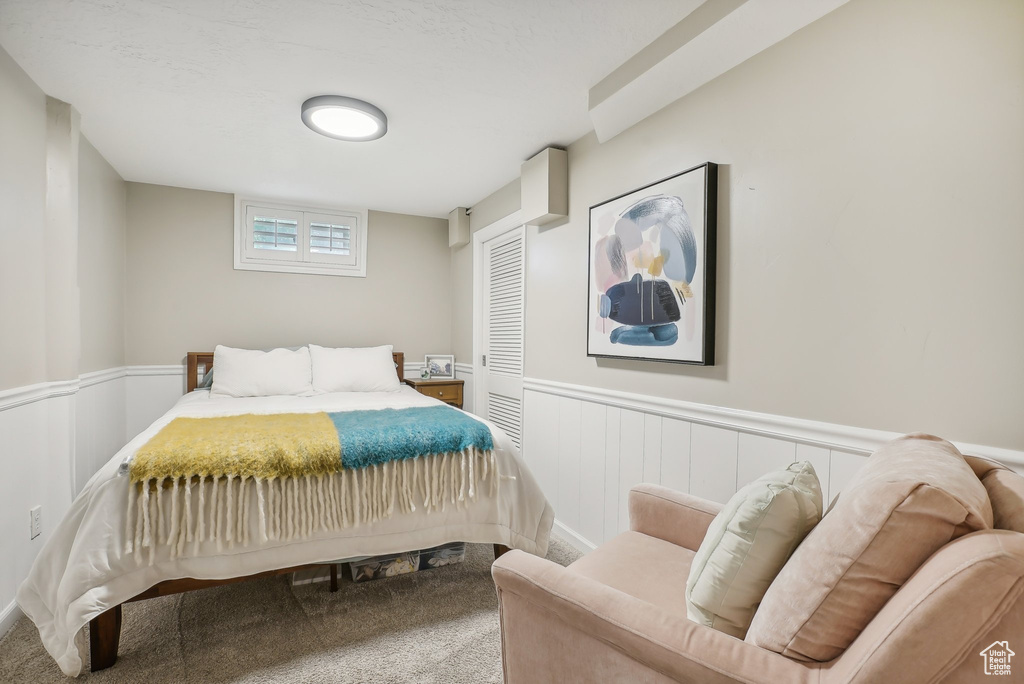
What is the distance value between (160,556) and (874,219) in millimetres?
2567

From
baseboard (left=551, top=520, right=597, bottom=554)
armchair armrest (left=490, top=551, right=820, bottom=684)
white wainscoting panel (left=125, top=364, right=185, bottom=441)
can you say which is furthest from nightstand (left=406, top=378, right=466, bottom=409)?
armchair armrest (left=490, top=551, right=820, bottom=684)

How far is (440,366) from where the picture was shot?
4.52 m

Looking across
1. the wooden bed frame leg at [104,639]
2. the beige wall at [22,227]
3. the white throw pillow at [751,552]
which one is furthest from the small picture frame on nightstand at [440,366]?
the white throw pillow at [751,552]

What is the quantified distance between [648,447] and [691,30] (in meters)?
1.68

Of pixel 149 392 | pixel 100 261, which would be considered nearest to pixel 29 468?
pixel 100 261

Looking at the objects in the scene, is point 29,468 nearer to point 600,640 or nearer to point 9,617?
point 9,617

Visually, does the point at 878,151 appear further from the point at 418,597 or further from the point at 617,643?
the point at 418,597

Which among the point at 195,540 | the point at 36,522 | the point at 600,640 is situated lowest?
the point at 36,522

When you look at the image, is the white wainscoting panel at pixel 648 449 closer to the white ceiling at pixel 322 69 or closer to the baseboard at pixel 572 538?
the baseboard at pixel 572 538

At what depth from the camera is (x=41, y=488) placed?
227 cm

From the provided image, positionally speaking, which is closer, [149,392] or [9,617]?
[9,617]

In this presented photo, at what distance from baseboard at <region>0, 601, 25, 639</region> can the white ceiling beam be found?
319cm

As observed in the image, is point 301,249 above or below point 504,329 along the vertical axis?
above

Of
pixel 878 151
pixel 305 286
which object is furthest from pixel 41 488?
pixel 878 151
